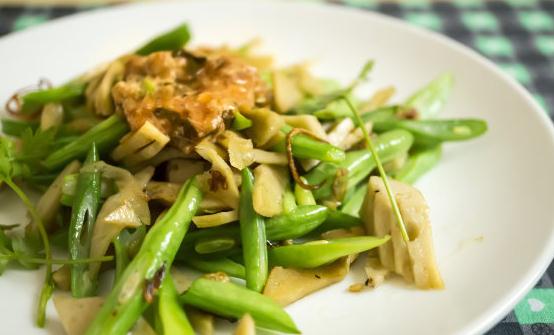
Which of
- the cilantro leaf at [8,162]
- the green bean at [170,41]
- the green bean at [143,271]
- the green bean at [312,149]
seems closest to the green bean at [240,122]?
the green bean at [312,149]


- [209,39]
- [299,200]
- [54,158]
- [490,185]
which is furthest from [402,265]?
[209,39]

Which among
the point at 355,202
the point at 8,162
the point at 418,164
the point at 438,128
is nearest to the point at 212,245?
the point at 355,202

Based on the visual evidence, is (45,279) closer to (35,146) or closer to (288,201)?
(35,146)

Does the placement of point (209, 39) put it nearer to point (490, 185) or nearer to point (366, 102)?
point (366, 102)

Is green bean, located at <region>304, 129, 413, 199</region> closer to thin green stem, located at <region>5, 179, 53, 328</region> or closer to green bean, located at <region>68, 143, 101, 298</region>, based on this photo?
green bean, located at <region>68, 143, 101, 298</region>

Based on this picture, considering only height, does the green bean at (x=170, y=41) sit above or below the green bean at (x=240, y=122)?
above

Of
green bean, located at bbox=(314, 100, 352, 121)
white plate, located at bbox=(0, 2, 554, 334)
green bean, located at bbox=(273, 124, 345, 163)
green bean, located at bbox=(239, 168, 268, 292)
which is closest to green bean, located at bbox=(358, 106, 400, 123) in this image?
green bean, located at bbox=(314, 100, 352, 121)

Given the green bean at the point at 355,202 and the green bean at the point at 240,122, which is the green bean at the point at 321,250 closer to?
the green bean at the point at 355,202
